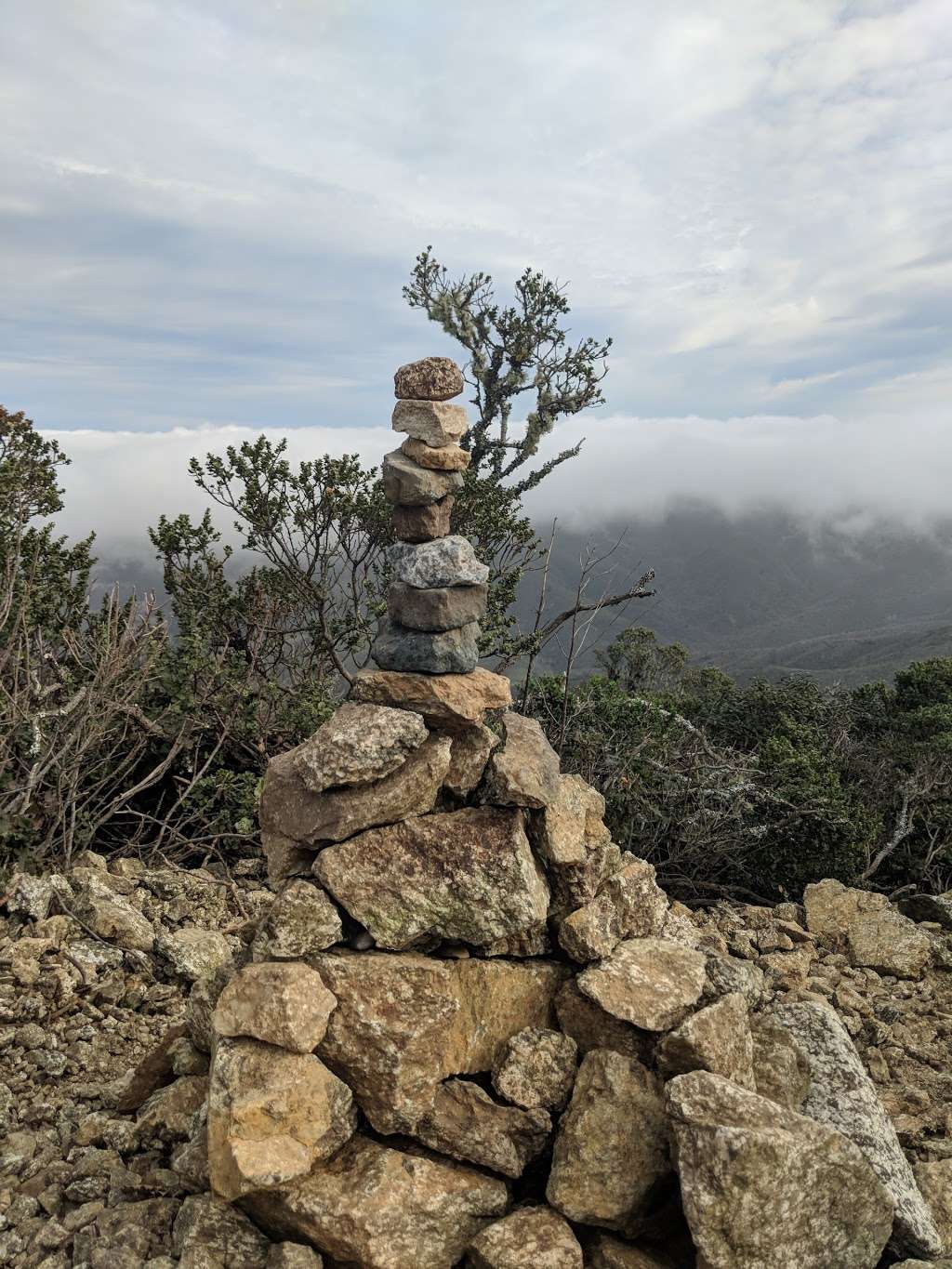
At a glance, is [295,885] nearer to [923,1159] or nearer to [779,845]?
[923,1159]

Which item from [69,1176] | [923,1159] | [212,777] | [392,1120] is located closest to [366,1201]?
[392,1120]

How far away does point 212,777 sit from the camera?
41.3ft

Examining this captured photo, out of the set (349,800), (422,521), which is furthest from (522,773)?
(422,521)

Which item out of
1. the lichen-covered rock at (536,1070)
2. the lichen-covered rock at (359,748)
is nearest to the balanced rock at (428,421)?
the lichen-covered rock at (359,748)

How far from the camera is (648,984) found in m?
6.29

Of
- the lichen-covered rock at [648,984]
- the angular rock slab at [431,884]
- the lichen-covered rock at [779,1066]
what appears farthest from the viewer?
the lichen-covered rock at [779,1066]

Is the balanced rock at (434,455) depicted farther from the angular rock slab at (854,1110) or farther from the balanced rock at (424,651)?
the angular rock slab at (854,1110)

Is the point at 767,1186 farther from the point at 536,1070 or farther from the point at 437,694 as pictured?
the point at 437,694

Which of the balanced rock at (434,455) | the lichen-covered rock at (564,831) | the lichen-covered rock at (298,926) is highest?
the balanced rock at (434,455)

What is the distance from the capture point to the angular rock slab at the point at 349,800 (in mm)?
6473

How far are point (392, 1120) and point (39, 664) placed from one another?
8200mm

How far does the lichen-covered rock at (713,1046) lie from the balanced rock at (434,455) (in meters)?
4.65

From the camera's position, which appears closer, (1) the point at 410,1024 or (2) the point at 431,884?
(1) the point at 410,1024

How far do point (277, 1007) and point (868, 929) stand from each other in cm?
859
